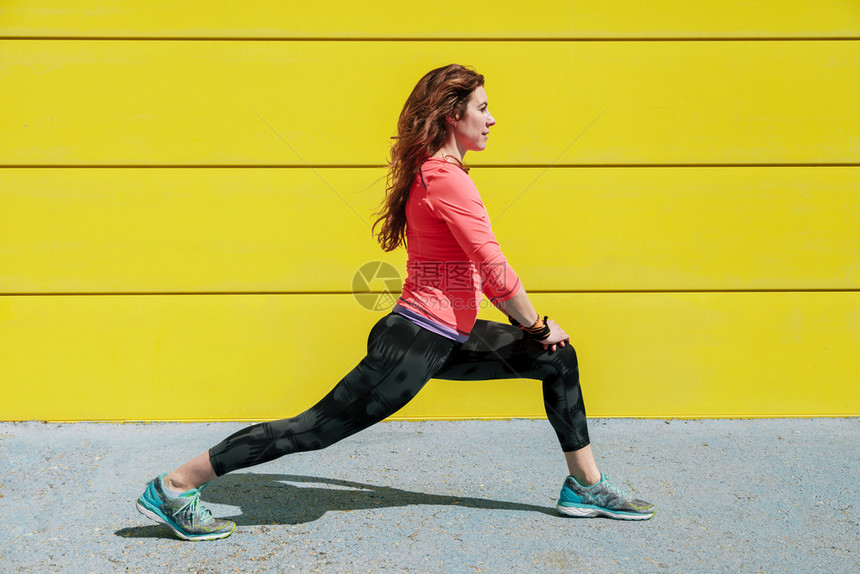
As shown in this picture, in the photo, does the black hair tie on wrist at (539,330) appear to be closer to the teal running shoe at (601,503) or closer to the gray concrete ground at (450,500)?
the teal running shoe at (601,503)

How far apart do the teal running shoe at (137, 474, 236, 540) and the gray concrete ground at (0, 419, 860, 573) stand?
5 centimetres

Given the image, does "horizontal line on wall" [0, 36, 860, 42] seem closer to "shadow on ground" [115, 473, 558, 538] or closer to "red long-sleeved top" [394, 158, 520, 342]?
"red long-sleeved top" [394, 158, 520, 342]

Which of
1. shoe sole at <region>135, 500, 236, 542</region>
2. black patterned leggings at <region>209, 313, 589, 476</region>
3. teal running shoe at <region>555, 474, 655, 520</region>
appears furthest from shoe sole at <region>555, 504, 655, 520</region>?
shoe sole at <region>135, 500, 236, 542</region>

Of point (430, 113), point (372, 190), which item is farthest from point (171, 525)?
point (372, 190)

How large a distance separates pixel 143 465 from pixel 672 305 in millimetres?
2713

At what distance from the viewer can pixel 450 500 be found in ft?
9.52

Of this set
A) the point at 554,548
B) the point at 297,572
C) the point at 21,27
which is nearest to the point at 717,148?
the point at 554,548

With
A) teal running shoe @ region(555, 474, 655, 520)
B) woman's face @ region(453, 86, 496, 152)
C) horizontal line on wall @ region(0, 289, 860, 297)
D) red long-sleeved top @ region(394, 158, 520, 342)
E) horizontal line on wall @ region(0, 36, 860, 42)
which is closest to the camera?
red long-sleeved top @ region(394, 158, 520, 342)

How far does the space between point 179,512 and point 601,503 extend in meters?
1.52

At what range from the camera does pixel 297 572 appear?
7.57 ft

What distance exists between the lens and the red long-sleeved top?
2396 millimetres

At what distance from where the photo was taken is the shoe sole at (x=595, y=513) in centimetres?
270

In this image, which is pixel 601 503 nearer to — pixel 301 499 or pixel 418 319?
pixel 418 319

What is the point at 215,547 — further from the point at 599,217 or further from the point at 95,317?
the point at 599,217
